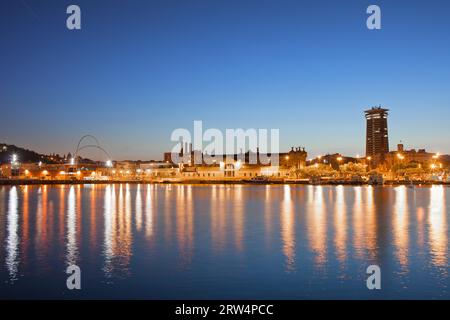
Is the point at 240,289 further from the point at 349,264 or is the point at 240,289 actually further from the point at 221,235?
the point at 221,235

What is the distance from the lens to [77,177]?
15425cm

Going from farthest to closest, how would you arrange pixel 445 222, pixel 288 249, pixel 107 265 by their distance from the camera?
pixel 445 222
pixel 288 249
pixel 107 265

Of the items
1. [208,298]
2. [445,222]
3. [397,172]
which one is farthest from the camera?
[397,172]

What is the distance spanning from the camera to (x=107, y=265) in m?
15.5

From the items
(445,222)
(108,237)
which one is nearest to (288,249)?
(108,237)

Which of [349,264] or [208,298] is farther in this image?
[349,264]

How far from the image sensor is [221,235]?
22.7 metres

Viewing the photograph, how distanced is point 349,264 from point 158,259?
633cm

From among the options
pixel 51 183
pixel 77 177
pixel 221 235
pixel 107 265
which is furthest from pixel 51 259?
pixel 77 177

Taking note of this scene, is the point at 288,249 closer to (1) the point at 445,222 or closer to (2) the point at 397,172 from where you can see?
(1) the point at 445,222

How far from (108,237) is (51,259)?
17.3 feet

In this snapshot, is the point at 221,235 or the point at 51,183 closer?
the point at 221,235
